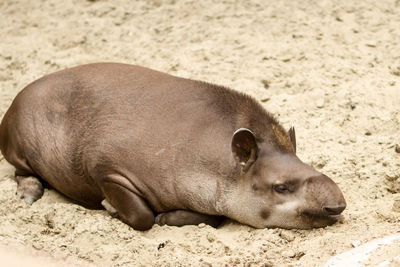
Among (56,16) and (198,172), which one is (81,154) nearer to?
(198,172)

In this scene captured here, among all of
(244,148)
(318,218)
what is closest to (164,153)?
(244,148)

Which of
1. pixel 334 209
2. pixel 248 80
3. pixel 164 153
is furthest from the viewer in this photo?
pixel 248 80

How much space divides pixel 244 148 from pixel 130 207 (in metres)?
1.02

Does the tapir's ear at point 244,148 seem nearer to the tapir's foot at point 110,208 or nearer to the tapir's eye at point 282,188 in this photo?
the tapir's eye at point 282,188

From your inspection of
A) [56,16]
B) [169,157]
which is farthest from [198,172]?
[56,16]

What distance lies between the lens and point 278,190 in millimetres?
5008

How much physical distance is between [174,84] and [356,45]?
9.49 ft

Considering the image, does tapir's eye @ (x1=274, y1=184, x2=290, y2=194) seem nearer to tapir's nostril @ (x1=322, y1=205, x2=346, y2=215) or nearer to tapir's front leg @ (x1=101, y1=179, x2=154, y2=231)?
tapir's nostril @ (x1=322, y1=205, x2=346, y2=215)

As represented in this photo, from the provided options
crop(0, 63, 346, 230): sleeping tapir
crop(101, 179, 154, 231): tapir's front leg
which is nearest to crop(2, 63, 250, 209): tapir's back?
crop(0, 63, 346, 230): sleeping tapir

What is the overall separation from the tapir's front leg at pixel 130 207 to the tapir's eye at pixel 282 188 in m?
1.04

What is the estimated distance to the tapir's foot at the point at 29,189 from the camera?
5.84 meters

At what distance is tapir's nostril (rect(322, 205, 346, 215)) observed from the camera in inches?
187

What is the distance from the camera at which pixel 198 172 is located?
5.21 metres

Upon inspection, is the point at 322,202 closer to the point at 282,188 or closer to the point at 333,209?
the point at 333,209
